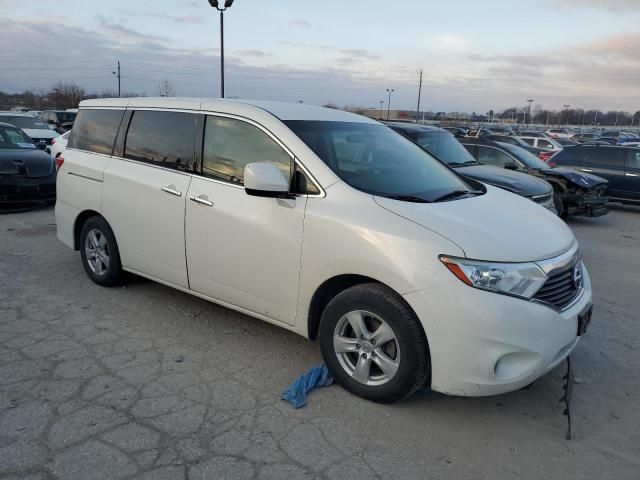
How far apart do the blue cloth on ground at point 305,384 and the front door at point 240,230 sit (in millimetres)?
383

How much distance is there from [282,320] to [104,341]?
1.47 meters

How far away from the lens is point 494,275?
2.93 meters

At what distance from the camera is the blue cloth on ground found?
3332 millimetres

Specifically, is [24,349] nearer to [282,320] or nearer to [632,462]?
[282,320]

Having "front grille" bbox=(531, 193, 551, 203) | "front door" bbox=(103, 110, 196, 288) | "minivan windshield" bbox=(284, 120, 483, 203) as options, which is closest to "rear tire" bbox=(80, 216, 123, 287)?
"front door" bbox=(103, 110, 196, 288)

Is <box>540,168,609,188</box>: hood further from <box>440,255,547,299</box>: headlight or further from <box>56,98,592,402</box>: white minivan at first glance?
<box>440,255,547,299</box>: headlight

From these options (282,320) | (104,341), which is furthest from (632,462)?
(104,341)

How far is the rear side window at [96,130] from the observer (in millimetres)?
5066

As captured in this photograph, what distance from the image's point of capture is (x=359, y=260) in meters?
3.20

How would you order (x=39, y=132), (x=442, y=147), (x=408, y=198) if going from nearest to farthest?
(x=408, y=198) → (x=442, y=147) → (x=39, y=132)

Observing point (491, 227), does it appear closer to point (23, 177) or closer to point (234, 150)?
point (234, 150)

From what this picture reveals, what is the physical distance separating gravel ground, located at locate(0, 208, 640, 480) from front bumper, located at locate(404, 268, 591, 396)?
14.8 inches

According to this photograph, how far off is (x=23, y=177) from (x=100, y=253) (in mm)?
4994

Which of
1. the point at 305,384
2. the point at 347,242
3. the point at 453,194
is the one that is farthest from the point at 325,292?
the point at 453,194
